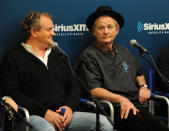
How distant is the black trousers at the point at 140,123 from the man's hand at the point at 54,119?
62 centimetres

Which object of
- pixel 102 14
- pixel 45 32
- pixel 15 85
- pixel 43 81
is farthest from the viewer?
pixel 102 14

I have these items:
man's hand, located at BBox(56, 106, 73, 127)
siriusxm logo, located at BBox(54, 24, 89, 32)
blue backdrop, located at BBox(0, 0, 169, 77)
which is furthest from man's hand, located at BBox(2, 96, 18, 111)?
siriusxm logo, located at BBox(54, 24, 89, 32)

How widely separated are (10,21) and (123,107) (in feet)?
4.98

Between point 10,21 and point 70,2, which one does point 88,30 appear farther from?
point 10,21

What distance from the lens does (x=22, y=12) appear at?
12.8ft

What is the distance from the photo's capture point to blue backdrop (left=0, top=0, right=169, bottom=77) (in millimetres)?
3871

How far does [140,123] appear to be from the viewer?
3416 mm

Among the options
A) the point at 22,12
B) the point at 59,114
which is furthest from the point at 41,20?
the point at 59,114

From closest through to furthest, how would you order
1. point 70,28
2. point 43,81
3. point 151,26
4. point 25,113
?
point 25,113
point 43,81
point 70,28
point 151,26

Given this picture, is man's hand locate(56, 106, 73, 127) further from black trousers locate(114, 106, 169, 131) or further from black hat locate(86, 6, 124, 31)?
black hat locate(86, 6, 124, 31)

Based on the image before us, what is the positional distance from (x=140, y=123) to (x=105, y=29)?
1072 mm

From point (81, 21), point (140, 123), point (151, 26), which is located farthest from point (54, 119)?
point (151, 26)

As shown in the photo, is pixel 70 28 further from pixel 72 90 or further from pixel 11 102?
pixel 11 102

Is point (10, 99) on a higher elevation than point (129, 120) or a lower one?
higher
